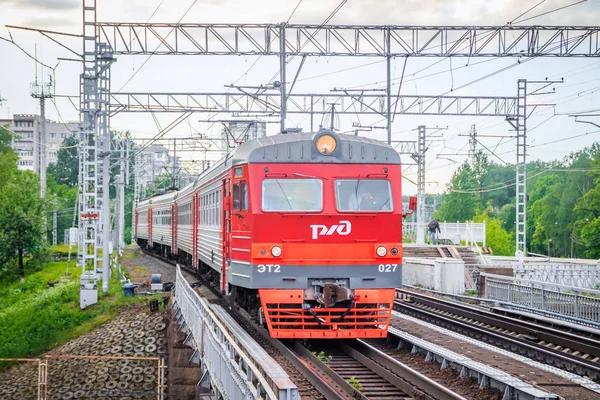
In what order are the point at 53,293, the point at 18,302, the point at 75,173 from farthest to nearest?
the point at 75,173
the point at 18,302
the point at 53,293

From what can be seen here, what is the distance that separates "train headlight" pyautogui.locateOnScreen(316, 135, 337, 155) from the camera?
508 inches

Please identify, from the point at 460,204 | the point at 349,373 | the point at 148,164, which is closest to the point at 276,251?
the point at 349,373

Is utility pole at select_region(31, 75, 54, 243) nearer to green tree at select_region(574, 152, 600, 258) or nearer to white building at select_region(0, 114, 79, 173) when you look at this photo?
green tree at select_region(574, 152, 600, 258)

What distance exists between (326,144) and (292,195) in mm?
978

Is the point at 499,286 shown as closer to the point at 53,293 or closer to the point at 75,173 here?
the point at 53,293

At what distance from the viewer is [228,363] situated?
32.9ft

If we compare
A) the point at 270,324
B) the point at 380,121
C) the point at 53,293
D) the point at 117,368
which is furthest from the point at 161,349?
the point at 380,121

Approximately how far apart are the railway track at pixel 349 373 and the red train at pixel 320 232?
45 cm

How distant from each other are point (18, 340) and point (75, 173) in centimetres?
7616

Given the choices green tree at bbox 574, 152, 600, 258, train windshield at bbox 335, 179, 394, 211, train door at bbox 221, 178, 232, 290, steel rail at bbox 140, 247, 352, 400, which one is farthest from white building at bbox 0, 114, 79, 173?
train windshield at bbox 335, 179, 394, 211

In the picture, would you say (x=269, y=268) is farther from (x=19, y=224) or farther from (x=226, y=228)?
(x=19, y=224)

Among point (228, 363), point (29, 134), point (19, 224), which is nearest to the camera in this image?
point (228, 363)

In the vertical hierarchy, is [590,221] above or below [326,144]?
below

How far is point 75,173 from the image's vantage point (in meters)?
101
